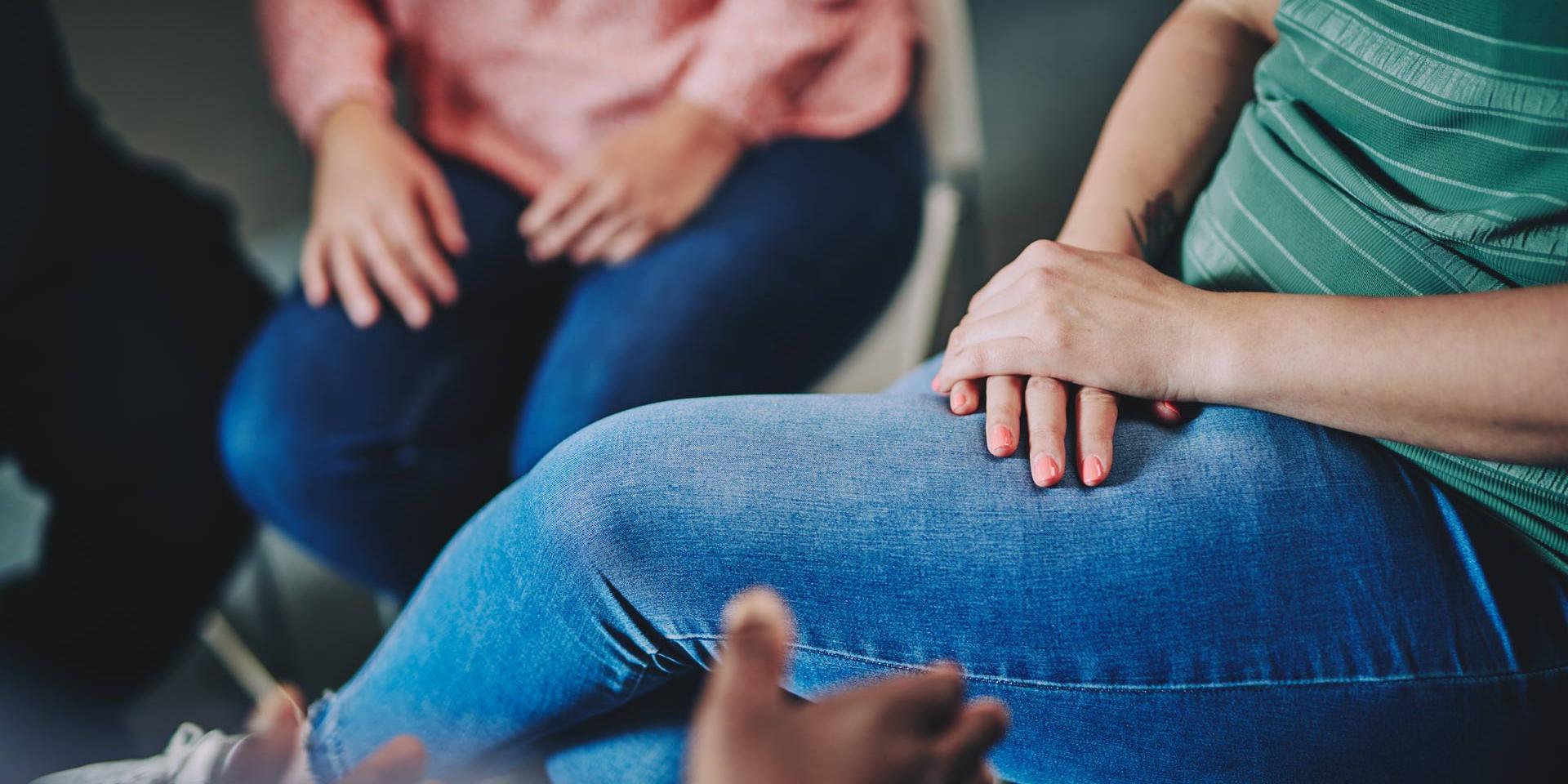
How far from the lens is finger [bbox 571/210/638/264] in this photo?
777 millimetres

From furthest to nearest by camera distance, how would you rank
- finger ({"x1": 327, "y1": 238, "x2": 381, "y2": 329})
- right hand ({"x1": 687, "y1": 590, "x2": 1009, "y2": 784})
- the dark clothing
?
the dark clothing → finger ({"x1": 327, "y1": 238, "x2": 381, "y2": 329}) → right hand ({"x1": 687, "y1": 590, "x2": 1009, "y2": 784})

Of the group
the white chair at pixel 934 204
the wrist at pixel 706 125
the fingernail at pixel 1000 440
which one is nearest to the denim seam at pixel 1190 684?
the fingernail at pixel 1000 440

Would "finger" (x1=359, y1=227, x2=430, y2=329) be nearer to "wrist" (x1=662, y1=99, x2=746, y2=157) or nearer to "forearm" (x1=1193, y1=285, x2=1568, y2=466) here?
"wrist" (x1=662, y1=99, x2=746, y2=157)

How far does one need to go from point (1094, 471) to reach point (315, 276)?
0.69m

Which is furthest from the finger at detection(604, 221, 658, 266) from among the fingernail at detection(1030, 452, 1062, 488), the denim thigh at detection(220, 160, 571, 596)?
the fingernail at detection(1030, 452, 1062, 488)

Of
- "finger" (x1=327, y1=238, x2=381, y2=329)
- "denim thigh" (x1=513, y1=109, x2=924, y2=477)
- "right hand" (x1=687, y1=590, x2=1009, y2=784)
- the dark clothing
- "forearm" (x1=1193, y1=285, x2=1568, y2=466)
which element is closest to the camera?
"right hand" (x1=687, y1=590, x2=1009, y2=784)

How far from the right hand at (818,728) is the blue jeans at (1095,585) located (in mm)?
148

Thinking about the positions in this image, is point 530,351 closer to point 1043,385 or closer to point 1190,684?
point 1043,385

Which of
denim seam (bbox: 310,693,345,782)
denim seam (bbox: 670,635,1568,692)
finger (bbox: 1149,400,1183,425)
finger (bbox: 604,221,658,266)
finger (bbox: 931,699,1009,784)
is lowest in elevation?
denim seam (bbox: 670,635,1568,692)

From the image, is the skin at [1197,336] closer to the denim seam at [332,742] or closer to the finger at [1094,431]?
the finger at [1094,431]

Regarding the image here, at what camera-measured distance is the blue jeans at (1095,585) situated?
0.43 meters

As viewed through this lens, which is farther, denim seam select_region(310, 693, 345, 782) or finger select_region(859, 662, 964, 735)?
denim seam select_region(310, 693, 345, 782)

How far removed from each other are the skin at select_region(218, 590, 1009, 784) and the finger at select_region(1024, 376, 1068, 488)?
0.58 feet

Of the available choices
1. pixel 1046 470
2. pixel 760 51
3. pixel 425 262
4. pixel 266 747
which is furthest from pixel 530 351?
pixel 1046 470
